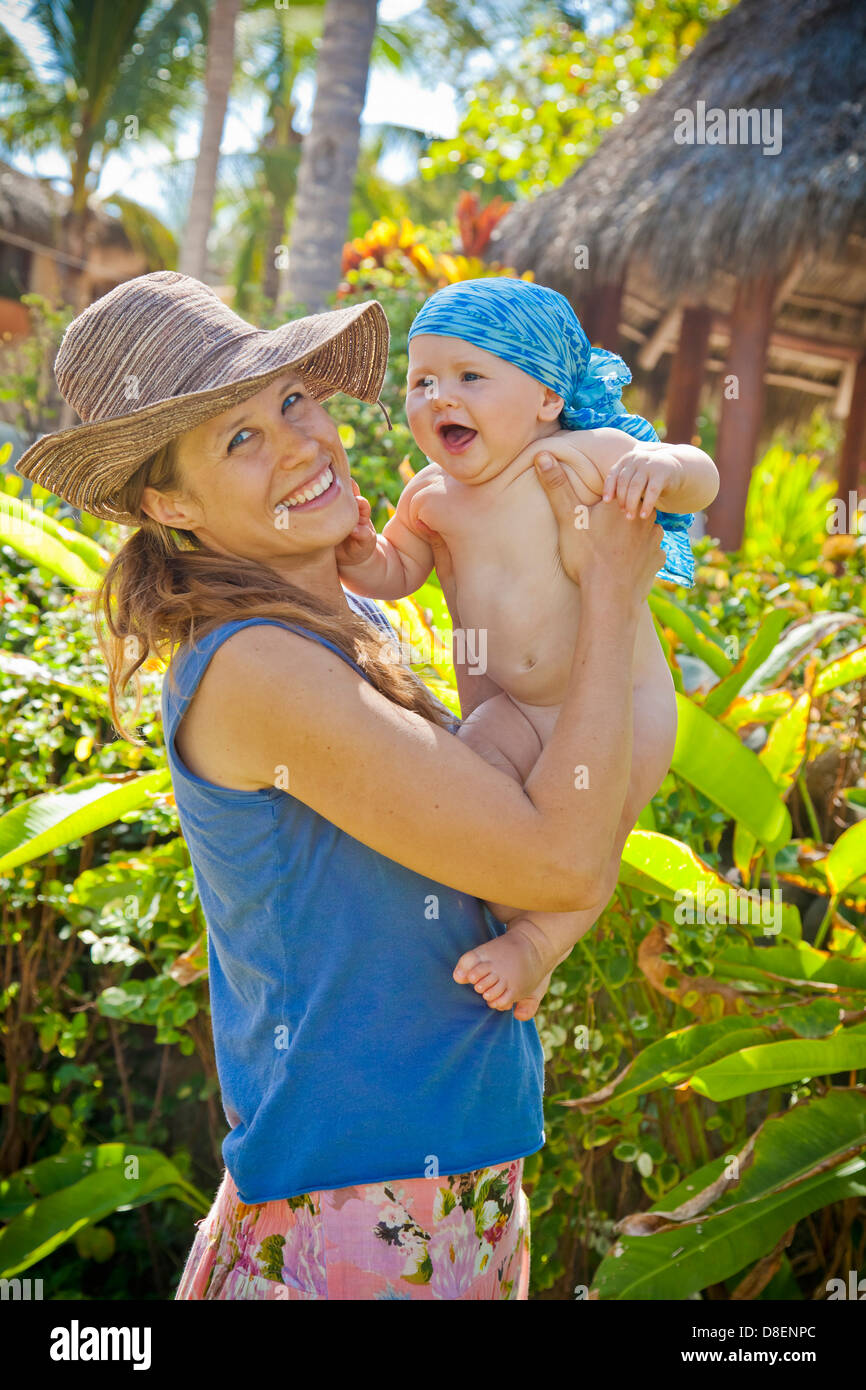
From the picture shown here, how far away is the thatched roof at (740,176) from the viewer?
7.66 metres

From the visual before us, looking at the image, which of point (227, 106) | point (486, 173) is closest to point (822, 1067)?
point (227, 106)

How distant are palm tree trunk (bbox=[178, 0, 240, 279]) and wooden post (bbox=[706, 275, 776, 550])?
513 centimetres

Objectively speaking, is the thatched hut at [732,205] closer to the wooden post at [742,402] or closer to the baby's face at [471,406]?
the wooden post at [742,402]

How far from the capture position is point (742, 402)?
8.57 meters

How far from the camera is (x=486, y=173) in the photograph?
12.8 metres

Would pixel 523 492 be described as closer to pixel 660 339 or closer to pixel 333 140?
pixel 333 140

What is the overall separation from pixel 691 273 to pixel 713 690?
20.1ft

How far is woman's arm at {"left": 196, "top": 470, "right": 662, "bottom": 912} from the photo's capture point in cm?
135

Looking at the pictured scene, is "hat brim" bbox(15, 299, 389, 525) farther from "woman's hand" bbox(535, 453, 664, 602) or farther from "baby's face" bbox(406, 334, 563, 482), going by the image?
"woman's hand" bbox(535, 453, 664, 602)

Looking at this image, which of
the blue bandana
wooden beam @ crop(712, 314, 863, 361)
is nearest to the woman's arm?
the blue bandana

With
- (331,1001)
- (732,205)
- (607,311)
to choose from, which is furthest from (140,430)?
(607,311)

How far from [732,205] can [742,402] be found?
1427 millimetres

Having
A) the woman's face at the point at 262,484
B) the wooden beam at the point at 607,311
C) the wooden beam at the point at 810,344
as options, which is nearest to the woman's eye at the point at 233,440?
the woman's face at the point at 262,484

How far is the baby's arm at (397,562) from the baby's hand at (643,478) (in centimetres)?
40
